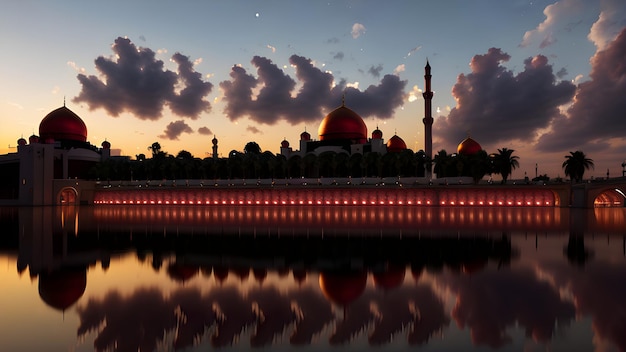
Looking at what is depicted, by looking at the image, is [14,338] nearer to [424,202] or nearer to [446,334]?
[446,334]

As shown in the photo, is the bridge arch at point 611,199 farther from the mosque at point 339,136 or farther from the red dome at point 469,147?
the mosque at point 339,136

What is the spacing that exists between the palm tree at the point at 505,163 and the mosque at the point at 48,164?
221ft

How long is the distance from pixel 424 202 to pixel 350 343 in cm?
5342

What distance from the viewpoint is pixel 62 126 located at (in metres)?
79.9

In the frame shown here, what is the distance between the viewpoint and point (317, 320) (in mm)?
8891

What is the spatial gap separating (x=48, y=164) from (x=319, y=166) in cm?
4451

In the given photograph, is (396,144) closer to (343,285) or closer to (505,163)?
(505,163)

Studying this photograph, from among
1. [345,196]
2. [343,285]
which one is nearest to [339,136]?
[345,196]

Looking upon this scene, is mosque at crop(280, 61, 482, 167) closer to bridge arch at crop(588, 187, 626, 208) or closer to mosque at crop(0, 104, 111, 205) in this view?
bridge arch at crop(588, 187, 626, 208)

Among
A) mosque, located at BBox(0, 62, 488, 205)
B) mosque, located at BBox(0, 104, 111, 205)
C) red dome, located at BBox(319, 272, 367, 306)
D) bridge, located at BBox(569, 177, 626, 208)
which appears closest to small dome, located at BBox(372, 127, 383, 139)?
mosque, located at BBox(0, 62, 488, 205)

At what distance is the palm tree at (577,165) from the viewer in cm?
6303

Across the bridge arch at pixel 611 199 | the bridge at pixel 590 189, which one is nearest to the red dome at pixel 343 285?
the bridge at pixel 590 189

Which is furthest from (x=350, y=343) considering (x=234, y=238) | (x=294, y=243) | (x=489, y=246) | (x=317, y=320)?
(x=234, y=238)

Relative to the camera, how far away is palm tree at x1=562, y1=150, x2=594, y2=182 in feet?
207
